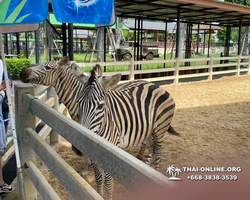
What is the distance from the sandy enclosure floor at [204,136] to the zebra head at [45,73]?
1.29 m

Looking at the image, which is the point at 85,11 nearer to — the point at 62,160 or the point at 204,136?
the point at 62,160

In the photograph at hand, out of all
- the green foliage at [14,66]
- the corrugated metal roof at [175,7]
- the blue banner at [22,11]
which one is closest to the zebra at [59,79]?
the blue banner at [22,11]

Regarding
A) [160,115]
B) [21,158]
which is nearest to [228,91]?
[160,115]

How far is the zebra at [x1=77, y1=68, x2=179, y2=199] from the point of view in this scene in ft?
7.36

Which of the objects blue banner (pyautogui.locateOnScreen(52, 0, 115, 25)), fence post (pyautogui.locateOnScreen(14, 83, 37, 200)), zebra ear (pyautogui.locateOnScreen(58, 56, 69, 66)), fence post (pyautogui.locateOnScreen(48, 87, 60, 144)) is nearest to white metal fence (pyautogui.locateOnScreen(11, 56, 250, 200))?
fence post (pyautogui.locateOnScreen(14, 83, 37, 200))

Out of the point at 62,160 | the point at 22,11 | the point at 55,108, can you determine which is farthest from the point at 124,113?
the point at 55,108

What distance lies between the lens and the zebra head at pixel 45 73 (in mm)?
3295

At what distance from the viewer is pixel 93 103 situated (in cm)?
222

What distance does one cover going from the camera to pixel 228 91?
954 cm

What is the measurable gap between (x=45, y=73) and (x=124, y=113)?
118 cm

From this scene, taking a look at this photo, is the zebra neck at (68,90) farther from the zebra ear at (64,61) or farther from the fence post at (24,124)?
the fence post at (24,124)

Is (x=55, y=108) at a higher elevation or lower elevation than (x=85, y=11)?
lower

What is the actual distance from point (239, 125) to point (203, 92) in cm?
383

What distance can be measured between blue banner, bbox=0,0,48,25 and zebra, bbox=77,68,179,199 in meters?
0.73
